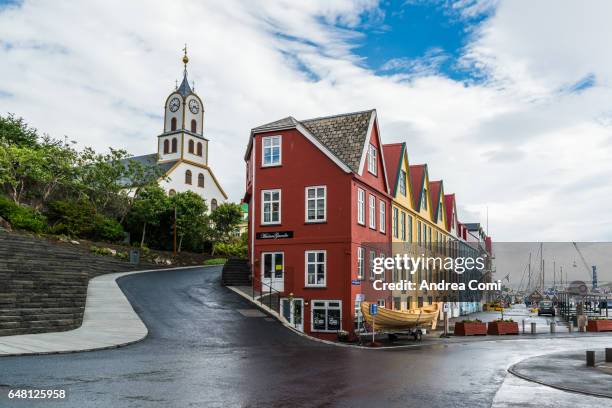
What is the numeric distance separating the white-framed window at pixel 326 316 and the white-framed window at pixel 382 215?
7.87 m

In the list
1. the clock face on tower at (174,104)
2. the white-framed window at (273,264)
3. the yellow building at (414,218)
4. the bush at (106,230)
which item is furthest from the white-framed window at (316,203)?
the clock face on tower at (174,104)

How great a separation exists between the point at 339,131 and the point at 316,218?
253 inches

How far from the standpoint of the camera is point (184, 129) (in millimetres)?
92750

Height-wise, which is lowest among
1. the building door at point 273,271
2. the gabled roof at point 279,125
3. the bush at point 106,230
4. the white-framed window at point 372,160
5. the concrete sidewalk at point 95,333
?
the concrete sidewalk at point 95,333

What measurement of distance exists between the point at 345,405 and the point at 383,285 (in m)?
26.2

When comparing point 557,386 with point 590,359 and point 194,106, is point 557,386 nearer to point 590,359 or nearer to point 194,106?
point 590,359

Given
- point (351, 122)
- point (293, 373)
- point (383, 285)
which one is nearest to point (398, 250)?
point (383, 285)

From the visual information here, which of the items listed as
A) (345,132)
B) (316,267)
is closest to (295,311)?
(316,267)

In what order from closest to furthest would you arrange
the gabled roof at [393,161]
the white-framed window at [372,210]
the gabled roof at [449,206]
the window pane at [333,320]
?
1. the window pane at [333,320]
2. the white-framed window at [372,210]
3. the gabled roof at [393,161]
4. the gabled roof at [449,206]

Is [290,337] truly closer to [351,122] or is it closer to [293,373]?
[293,373]

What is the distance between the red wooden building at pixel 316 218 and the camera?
31531mm

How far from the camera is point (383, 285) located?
37.0 meters

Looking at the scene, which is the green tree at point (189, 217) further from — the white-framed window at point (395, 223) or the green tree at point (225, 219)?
the white-framed window at point (395, 223)

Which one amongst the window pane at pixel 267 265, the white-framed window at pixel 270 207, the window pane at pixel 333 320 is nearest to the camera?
the window pane at pixel 333 320
